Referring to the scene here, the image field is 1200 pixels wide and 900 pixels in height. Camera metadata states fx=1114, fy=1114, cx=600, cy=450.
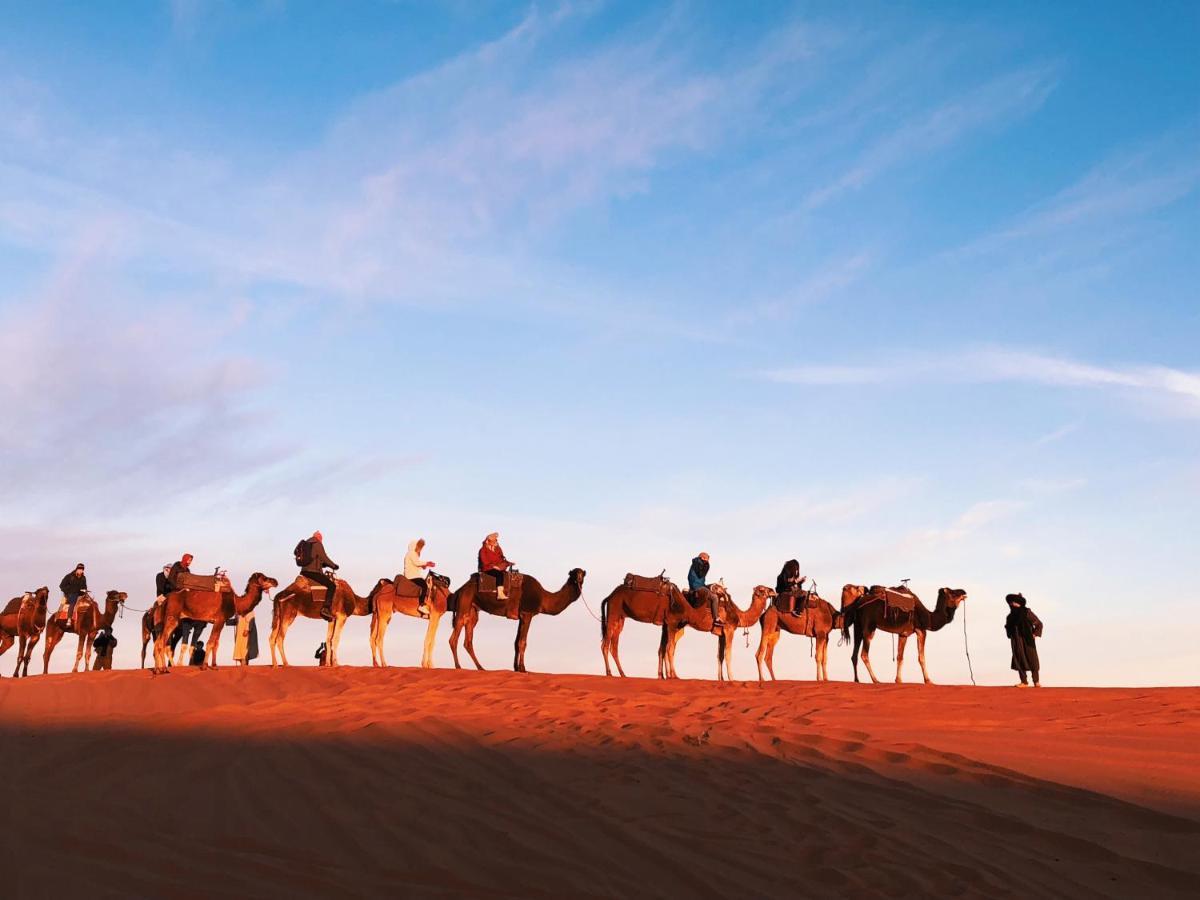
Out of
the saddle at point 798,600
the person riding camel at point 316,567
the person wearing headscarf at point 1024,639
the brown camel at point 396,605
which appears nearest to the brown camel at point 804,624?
the saddle at point 798,600

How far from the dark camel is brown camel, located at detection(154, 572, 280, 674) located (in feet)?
1.82

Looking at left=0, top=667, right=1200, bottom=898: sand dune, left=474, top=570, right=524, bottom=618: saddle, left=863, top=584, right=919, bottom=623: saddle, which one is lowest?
left=0, top=667, right=1200, bottom=898: sand dune

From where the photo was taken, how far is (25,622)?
96.0ft

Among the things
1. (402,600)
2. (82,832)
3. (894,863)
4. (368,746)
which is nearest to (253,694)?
(402,600)

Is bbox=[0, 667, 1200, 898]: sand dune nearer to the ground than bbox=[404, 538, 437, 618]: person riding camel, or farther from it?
nearer to the ground

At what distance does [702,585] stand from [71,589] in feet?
53.2

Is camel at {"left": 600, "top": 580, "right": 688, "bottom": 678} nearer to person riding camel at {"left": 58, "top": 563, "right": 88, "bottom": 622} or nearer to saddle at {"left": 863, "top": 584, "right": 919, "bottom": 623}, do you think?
saddle at {"left": 863, "top": 584, "right": 919, "bottom": 623}

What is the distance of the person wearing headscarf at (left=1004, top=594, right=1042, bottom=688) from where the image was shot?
2284cm

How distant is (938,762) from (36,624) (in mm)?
26486

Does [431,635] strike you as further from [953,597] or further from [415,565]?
[953,597]

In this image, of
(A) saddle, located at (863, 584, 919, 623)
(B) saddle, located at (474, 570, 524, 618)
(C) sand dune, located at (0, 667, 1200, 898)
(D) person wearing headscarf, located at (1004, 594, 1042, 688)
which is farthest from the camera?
(A) saddle, located at (863, 584, 919, 623)

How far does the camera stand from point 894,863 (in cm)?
698

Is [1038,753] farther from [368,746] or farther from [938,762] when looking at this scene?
[368,746]

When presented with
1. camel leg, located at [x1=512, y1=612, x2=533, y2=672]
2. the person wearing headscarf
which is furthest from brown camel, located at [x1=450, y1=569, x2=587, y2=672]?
the person wearing headscarf
